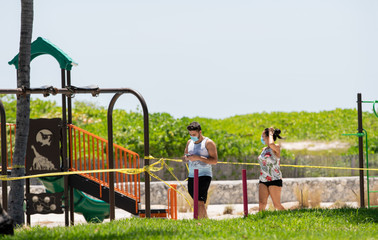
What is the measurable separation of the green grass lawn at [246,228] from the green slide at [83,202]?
2978 millimetres

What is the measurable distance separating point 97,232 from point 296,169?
12.8 meters

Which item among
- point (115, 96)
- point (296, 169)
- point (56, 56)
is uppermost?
point (56, 56)

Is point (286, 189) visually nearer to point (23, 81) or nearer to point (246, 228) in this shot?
point (246, 228)

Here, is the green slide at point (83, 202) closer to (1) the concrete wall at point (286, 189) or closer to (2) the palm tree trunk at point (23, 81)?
(2) the palm tree trunk at point (23, 81)

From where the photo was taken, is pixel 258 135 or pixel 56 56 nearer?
pixel 56 56

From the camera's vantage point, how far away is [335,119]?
36.1 metres

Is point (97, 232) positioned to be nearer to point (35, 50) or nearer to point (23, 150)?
point (23, 150)

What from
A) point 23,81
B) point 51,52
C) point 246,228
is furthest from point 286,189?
point 23,81

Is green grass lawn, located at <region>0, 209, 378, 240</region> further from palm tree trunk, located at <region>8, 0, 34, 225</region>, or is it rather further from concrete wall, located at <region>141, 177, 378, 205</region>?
concrete wall, located at <region>141, 177, 378, 205</region>

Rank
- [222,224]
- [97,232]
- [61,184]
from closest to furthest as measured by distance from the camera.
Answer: [97,232], [222,224], [61,184]

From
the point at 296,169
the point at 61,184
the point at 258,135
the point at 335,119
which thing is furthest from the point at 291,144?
the point at 61,184

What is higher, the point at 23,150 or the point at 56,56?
the point at 56,56

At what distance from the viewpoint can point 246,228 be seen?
8391 mm

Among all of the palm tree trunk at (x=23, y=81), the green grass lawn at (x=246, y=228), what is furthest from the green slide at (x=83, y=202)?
the green grass lawn at (x=246, y=228)
